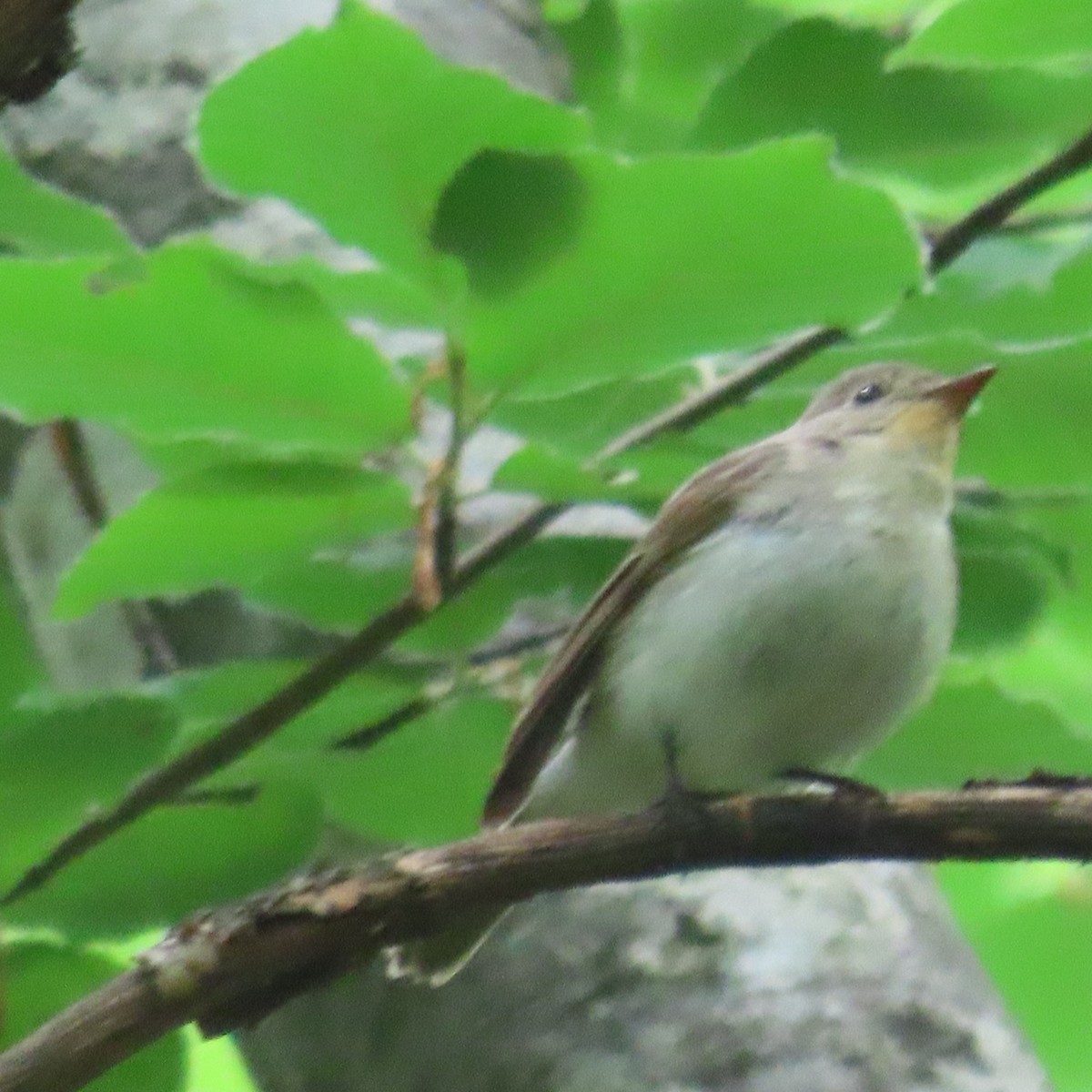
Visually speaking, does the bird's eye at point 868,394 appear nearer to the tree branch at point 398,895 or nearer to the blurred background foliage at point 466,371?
the blurred background foliage at point 466,371

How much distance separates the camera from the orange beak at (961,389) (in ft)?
3.71

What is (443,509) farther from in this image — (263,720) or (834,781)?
(834,781)

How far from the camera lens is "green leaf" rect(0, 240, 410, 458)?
859 mm

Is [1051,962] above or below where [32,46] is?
below

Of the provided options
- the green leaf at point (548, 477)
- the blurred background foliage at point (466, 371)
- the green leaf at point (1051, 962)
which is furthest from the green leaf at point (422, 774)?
the green leaf at point (1051, 962)

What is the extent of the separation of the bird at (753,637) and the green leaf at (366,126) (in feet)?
1.09

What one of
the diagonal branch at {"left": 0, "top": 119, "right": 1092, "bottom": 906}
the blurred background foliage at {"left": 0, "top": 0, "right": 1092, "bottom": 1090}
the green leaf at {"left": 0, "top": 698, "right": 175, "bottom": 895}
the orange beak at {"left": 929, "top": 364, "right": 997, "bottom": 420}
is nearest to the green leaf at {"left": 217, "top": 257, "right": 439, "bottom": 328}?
the blurred background foliage at {"left": 0, "top": 0, "right": 1092, "bottom": 1090}

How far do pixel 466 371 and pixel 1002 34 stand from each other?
0.35 metres

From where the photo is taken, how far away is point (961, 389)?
118cm

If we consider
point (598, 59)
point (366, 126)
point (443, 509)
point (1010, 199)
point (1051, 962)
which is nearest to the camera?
point (366, 126)

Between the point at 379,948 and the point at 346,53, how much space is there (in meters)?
0.41

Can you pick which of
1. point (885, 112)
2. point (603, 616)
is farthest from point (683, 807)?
point (885, 112)

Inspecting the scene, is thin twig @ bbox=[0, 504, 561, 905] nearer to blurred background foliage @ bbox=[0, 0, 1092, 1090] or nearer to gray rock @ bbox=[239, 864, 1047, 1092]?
blurred background foliage @ bbox=[0, 0, 1092, 1090]

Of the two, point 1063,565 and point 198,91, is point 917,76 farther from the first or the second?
point 198,91
